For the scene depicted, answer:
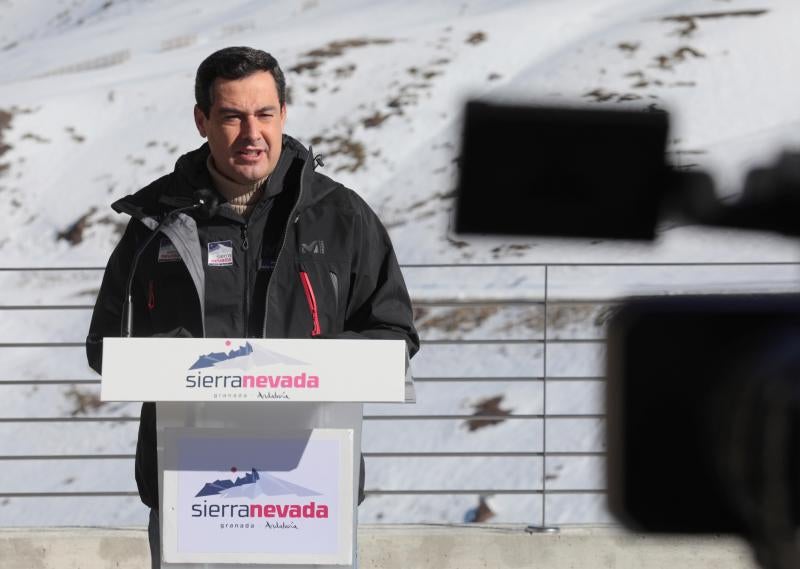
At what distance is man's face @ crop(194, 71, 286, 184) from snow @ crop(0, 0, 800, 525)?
297 centimetres

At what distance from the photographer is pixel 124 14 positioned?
25.5 meters

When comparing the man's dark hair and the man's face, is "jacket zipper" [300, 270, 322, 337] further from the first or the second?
the man's dark hair

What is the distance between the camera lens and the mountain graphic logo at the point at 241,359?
1.57 m

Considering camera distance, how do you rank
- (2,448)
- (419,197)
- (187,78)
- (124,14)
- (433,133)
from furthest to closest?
(124,14) < (187,78) < (433,133) < (419,197) < (2,448)

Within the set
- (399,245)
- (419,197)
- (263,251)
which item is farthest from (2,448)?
(263,251)

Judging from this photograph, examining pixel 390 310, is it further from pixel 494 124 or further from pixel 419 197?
pixel 419 197

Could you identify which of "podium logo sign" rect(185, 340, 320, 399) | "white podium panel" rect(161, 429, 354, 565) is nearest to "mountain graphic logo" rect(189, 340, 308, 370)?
"podium logo sign" rect(185, 340, 320, 399)

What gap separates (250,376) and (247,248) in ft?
1.26

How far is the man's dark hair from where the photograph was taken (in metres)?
1.89

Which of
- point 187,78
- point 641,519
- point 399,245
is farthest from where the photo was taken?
point 187,78

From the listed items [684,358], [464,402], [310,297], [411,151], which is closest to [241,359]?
[310,297]

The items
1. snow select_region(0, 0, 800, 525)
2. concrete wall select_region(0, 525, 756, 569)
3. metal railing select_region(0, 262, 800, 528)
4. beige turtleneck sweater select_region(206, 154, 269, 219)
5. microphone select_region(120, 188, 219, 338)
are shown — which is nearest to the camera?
microphone select_region(120, 188, 219, 338)

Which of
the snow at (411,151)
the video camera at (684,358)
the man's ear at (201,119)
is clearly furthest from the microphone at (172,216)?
the snow at (411,151)

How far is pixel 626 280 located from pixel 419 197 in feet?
11.9
